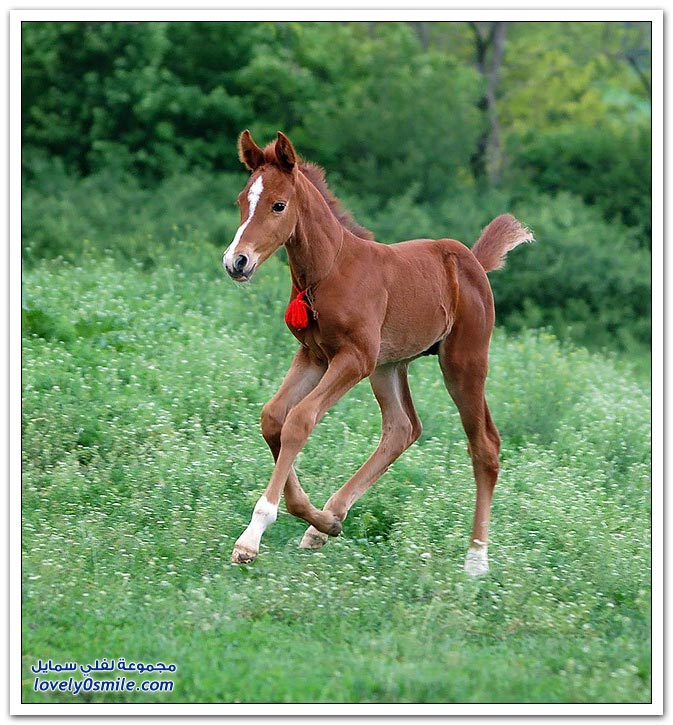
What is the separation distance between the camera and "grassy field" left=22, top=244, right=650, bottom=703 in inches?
220

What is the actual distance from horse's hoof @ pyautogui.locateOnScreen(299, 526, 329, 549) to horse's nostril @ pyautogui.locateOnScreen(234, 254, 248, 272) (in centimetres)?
195

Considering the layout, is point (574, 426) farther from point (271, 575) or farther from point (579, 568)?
point (271, 575)

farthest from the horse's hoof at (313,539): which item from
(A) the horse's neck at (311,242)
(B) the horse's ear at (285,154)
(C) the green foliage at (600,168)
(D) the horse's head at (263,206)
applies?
(C) the green foliage at (600,168)

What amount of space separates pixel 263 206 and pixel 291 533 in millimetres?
2357

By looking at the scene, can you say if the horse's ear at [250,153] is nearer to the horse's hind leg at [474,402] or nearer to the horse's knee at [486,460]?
the horse's hind leg at [474,402]

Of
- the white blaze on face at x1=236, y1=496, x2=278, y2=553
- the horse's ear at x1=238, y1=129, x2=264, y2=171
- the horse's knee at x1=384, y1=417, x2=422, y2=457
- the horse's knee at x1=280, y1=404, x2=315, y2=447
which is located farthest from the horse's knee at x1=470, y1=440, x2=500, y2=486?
the horse's ear at x1=238, y1=129, x2=264, y2=171

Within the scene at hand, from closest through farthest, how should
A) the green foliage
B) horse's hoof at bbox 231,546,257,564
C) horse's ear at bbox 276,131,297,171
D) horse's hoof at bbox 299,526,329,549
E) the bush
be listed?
1. horse's hoof at bbox 231,546,257,564
2. horse's ear at bbox 276,131,297,171
3. horse's hoof at bbox 299,526,329,549
4. the bush
5. the green foliage

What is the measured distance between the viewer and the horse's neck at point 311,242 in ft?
21.1

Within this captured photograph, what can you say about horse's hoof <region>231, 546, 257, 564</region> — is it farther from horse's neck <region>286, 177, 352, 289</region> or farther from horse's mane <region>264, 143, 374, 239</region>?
horse's mane <region>264, 143, 374, 239</region>

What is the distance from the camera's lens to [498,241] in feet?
26.1

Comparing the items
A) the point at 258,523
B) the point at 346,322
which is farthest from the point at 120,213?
the point at 258,523

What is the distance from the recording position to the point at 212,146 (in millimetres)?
21781

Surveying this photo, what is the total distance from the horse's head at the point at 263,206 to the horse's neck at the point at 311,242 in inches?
4.9

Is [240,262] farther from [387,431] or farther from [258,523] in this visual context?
[387,431]
